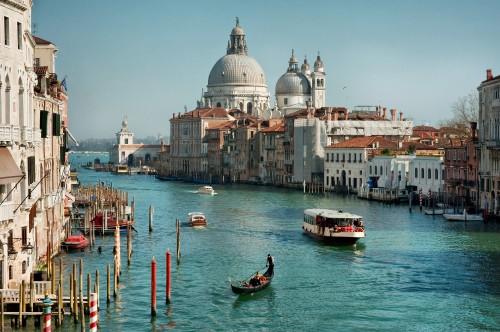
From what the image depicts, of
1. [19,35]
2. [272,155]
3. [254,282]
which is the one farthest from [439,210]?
[272,155]

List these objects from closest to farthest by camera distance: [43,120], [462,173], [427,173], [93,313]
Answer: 1. [93,313]
2. [43,120]
3. [462,173]
4. [427,173]

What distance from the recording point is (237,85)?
94.7 m

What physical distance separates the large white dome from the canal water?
62363mm

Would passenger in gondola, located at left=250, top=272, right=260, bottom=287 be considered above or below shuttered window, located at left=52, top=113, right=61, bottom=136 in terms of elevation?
below

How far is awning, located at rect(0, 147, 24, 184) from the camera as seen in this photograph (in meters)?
13.3

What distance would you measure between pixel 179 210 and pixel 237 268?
59.8 ft

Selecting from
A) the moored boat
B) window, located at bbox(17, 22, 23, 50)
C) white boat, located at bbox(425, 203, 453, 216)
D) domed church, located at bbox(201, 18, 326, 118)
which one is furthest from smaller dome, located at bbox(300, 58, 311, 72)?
window, located at bbox(17, 22, 23, 50)

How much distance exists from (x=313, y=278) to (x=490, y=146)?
1453cm

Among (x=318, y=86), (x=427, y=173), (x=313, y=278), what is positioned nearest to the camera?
(x=313, y=278)

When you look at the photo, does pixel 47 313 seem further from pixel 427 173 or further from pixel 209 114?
pixel 209 114

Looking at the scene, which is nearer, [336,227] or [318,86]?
[336,227]

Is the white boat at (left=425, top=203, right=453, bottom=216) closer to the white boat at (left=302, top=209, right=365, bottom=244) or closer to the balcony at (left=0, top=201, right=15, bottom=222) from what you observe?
the white boat at (left=302, top=209, right=365, bottom=244)

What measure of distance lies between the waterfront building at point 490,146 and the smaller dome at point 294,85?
54.5 m

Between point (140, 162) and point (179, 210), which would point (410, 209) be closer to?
point (179, 210)
